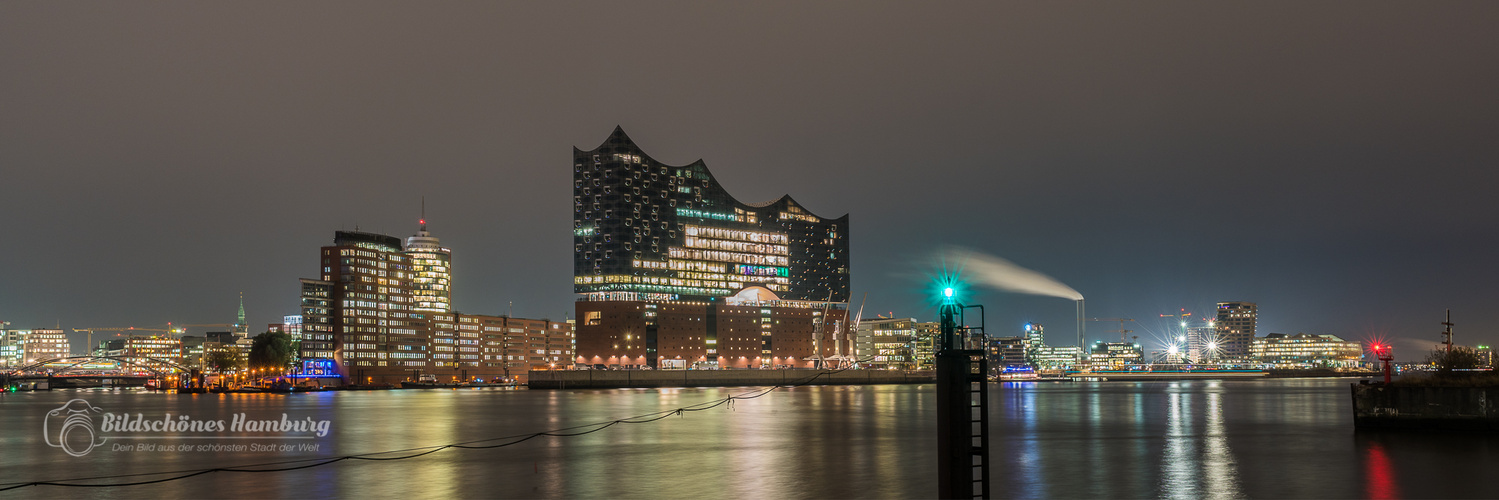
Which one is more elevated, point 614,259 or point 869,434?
point 614,259

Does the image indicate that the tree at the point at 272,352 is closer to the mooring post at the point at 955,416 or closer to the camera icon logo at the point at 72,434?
the camera icon logo at the point at 72,434

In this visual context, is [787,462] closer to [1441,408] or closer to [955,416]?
[955,416]

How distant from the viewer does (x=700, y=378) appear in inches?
6821

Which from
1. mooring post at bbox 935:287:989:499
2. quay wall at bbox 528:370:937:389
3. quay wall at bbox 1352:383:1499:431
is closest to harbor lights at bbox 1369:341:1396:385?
quay wall at bbox 1352:383:1499:431

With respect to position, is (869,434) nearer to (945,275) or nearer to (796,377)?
(945,275)

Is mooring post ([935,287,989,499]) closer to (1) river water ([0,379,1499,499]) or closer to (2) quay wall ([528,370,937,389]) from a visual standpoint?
(1) river water ([0,379,1499,499])

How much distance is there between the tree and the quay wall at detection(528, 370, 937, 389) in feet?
145

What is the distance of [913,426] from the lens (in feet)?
169

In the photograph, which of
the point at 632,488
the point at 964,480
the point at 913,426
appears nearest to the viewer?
the point at 964,480

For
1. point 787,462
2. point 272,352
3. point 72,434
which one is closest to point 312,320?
point 272,352

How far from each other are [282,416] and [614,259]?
399 feet

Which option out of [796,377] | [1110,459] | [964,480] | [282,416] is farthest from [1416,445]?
[796,377]

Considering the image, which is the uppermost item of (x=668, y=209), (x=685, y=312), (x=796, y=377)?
(x=668, y=209)

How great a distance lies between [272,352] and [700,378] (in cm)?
7130
